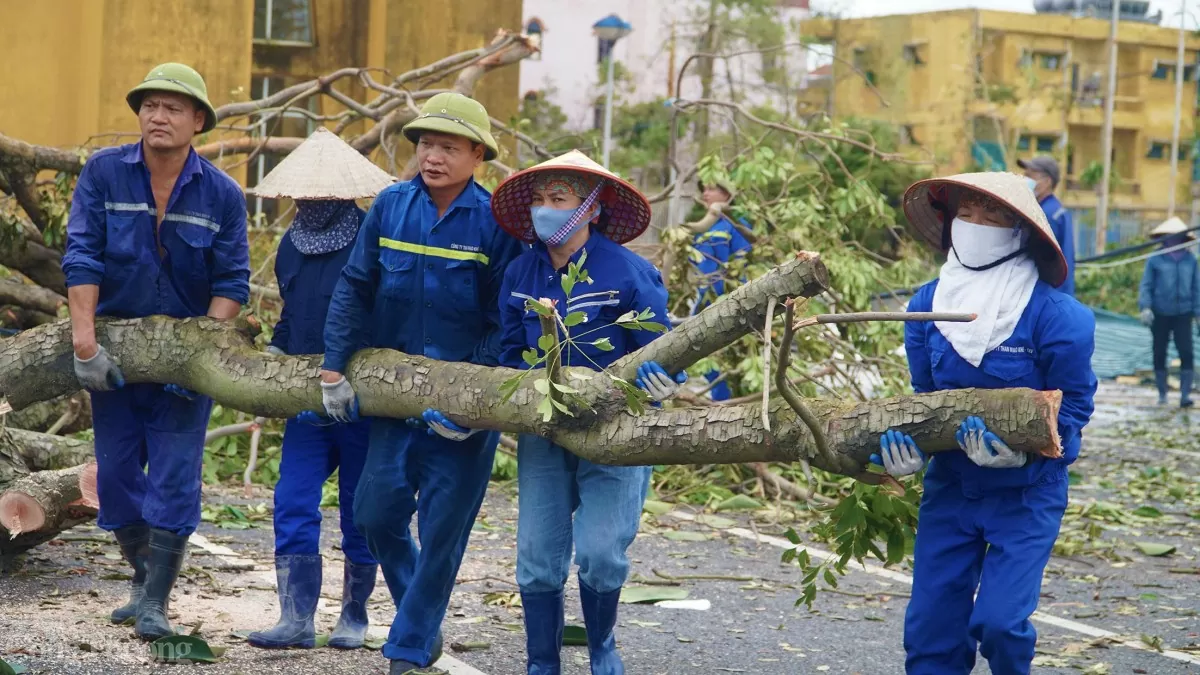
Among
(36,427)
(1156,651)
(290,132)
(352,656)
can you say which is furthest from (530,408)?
(290,132)

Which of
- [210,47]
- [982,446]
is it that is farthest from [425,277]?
[210,47]

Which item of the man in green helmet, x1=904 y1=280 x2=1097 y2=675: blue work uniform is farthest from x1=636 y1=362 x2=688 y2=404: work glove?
x1=904 y1=280 x2=1097 y2=675: blue work uniform

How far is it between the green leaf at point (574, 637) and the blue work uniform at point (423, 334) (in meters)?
0.86

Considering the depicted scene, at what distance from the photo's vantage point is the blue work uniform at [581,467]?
15.9 ft

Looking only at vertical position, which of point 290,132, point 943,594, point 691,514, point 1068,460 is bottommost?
point 691,514

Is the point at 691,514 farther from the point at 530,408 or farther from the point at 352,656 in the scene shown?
the point at 530,408

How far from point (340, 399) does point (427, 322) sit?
0.39 metres

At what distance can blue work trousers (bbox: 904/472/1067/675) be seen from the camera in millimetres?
4348

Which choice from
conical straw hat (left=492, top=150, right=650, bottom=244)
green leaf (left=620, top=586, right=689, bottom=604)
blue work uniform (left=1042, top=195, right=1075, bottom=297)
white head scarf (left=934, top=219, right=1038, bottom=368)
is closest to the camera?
white head scarf (left=934, top=219, right=1038, bottom=368)

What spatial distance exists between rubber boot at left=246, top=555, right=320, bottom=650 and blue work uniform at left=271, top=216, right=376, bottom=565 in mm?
47

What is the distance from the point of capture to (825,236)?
10133 millimetres

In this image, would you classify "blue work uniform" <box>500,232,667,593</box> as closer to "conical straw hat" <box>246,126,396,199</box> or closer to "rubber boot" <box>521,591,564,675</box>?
"rubber boot" <box>521,591,564,675</box>

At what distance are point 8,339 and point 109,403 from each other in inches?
21.7

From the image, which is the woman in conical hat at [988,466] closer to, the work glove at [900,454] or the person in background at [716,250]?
the work glove at [900,454]
